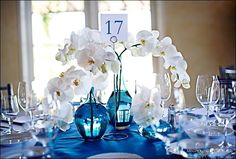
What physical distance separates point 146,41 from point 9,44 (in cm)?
273

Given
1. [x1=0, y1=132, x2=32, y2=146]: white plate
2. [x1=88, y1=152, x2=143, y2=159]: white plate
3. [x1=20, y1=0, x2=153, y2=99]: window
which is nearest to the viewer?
[x1=88, y1=152, x2=143, y2=159]: white plate

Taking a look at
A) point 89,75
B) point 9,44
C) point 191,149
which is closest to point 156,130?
point 191,149

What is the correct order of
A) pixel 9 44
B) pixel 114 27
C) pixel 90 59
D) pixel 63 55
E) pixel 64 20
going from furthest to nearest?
pixel 64 20, pixel 9 44, pixel 114 27, pixel 63 55, pixel 90 59

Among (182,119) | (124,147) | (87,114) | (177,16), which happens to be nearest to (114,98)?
(87,114)

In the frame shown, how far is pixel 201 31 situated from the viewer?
400 centimetres

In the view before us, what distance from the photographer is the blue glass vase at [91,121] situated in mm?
1469

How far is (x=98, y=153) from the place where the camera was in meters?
1.29

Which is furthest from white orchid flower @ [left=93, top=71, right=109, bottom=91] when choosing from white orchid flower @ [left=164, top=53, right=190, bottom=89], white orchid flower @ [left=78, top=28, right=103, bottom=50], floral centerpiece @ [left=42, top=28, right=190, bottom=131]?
white orchid flower @ [left=164, top=53, right=190, bottom=89]

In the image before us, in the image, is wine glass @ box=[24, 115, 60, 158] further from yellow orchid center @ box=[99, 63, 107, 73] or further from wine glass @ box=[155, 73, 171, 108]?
wine glass @ box=[155, 73, 171, 108]

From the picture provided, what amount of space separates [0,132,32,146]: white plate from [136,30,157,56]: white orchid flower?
2.02 feet

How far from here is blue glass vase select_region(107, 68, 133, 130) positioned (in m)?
1.61

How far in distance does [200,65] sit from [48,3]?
188 cm

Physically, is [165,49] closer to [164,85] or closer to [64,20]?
[164,85]

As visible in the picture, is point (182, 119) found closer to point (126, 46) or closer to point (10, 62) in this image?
point (126, 46)
